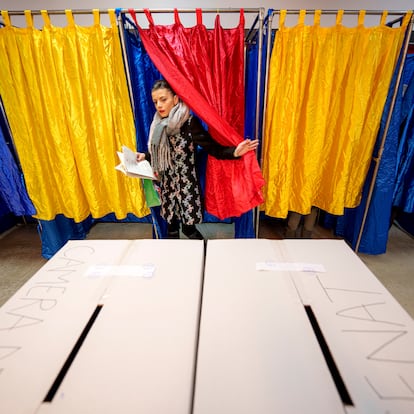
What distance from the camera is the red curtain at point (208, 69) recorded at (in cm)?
129

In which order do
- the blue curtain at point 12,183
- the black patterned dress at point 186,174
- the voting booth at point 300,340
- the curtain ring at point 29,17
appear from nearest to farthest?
1. the voting booth at point 300,340
2. the curtain ring at point 29,17
3. the black patterned dress at point 186,174
4. the blue curtain at point 12,183

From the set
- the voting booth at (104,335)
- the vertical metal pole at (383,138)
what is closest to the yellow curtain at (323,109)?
the vertical metal pole at (383,138)

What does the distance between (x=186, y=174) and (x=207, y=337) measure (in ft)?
3.48

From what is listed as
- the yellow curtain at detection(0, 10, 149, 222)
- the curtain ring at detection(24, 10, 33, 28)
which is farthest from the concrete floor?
the curtain ring at detection(24, 10, 33, 28)

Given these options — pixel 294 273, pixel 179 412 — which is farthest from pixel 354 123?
pixel 179 412

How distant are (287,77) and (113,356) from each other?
4.90 ft

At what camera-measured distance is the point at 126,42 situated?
1.34m

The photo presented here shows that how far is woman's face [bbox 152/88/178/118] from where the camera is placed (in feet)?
4.31

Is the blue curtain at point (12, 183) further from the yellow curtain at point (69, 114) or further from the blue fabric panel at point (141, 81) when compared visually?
the blue fabric panel at point (141, 81)

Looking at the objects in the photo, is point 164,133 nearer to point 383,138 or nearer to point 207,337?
point 207,337

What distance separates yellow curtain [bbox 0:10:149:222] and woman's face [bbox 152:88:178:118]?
0.22m

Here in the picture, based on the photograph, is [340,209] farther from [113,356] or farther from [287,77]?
[113,356]

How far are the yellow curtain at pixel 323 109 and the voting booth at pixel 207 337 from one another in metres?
0.86

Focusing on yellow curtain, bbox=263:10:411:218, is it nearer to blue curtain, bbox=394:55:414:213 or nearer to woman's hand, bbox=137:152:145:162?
blue curtain, bbox=394:55:414:213
